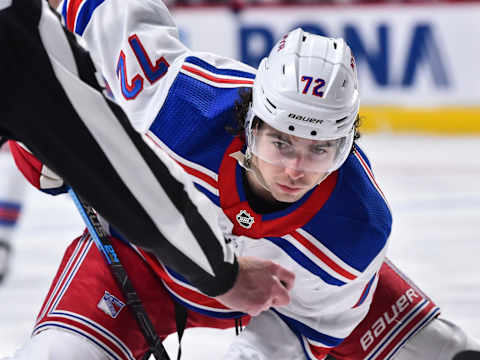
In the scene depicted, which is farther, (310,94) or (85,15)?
(85,15)

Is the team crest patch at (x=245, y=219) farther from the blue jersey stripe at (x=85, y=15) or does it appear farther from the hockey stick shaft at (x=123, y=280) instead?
the blue jersey stripe at (x=85, y=15)

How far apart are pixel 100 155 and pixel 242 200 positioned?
0.72 meters

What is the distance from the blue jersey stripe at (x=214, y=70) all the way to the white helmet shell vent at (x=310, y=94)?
263mm

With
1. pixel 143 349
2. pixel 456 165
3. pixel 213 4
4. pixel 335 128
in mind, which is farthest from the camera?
pixel 213 4

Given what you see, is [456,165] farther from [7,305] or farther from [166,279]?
[166,279]

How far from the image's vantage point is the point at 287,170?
1871 millimetres

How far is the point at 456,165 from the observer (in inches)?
206

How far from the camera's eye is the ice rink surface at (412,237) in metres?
2.91

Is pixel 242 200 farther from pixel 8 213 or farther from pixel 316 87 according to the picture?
pixel 8 213

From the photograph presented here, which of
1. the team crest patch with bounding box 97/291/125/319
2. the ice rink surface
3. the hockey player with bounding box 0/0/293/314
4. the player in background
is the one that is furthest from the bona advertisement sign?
the hockey player with bounding box 0/0/293/314

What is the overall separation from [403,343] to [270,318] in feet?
1.19

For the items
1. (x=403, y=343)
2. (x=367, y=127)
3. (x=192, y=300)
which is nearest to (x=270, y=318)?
(x=192, y=300)

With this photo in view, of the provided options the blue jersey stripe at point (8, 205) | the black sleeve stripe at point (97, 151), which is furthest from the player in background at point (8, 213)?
the black sleeve stripe at point (97, 151)

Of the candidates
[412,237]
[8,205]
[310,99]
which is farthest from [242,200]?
[412,237]
